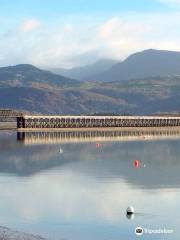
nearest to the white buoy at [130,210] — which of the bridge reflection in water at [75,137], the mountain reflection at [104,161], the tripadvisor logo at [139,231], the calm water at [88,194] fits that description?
the calm water at [88,194]

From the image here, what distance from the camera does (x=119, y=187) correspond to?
185 ft

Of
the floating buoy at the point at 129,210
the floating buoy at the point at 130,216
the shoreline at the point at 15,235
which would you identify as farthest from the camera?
the floating buoy at the point at 129,210

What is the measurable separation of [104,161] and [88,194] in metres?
34.4

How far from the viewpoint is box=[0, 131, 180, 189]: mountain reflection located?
66.3 metres

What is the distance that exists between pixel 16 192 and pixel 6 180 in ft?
34.5

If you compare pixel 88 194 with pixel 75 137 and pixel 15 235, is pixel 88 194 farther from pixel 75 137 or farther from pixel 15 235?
pixel 75 137

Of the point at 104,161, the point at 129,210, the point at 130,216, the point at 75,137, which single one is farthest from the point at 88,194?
the point at 75,137

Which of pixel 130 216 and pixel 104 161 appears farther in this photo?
pixel 104 161

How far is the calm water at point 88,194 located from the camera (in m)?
38.6

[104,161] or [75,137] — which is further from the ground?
[104,161]

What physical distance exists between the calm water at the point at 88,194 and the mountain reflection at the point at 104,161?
3.2 inches

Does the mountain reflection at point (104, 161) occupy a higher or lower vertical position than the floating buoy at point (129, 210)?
lower

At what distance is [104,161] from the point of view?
85938mm

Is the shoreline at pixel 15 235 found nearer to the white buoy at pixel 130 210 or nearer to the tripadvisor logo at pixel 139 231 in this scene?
the tripadvisor logo at pixel 139 231
